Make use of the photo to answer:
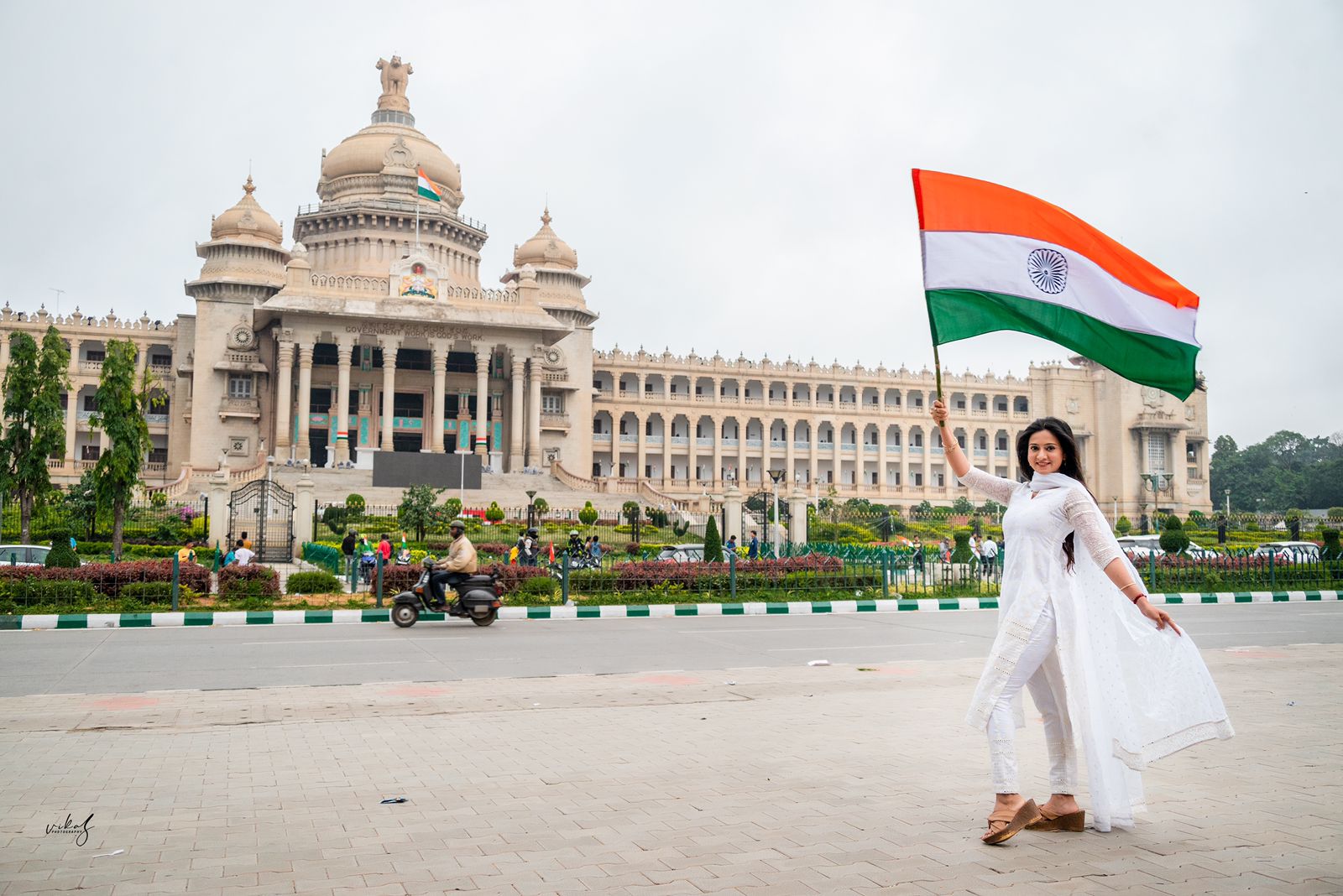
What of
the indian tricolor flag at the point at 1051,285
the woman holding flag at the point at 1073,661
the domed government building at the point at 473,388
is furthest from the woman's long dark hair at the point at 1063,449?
the domed government building at the point at 473,388

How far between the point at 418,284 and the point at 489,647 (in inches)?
1443

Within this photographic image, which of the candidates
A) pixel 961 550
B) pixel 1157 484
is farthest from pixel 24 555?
pixel 1157 484

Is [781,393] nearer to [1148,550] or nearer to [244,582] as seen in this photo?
[1148,550]

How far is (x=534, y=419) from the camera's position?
4756cm

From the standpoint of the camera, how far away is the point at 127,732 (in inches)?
266

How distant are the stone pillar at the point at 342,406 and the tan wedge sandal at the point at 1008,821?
41.9m

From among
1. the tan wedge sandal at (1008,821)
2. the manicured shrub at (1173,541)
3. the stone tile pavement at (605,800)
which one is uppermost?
the manicured shrub at (1173,541)

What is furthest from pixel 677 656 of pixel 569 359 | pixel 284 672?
pixel 569 359

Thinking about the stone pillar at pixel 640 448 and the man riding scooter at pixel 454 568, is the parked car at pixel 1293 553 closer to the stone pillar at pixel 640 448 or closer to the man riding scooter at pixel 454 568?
the man riding scooter at pixel 454 568

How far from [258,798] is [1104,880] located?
3641 millimetres

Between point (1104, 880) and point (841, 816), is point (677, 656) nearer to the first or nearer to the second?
point (841, 816)

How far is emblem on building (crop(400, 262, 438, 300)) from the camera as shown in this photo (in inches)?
1812

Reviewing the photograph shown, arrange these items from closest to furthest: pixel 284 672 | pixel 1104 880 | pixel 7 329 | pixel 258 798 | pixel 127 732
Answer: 1. pixel 1104 880
2. pixel 258 798
3. pixel 127 732
4. pixel 284 672
5. pixel 7 329

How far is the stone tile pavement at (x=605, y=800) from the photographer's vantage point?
3873 mm
